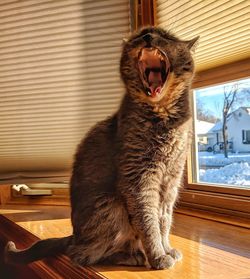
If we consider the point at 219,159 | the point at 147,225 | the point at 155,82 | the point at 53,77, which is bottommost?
the point at 147,225

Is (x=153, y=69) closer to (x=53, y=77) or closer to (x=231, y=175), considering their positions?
(x=231, y=175)

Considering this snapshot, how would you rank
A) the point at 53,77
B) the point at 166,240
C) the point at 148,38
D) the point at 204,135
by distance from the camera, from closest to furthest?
1. the point at 148,38
2. the point at 166,240
3. the point at 204,135
4. the point at 53,77

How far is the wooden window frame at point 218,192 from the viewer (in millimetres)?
1275

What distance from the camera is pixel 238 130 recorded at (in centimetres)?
133

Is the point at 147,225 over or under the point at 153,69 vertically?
under

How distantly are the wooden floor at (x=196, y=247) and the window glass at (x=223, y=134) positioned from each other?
187 millimetres

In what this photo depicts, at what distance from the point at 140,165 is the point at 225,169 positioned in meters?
0.59

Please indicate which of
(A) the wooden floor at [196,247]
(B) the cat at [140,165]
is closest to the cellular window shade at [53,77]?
(A) the wooden floor at [196,247]

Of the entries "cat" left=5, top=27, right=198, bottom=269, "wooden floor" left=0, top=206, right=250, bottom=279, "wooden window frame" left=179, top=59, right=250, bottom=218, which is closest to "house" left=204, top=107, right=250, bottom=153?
"wooden window frame" left=179, top=59, right=250, bottom=218

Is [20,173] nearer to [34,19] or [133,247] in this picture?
[34,19]

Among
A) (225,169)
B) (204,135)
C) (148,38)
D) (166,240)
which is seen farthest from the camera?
(204,135)

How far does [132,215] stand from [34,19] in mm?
1073

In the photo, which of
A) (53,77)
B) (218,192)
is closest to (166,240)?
(218,192)

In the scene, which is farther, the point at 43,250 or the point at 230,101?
the point at 230,101
